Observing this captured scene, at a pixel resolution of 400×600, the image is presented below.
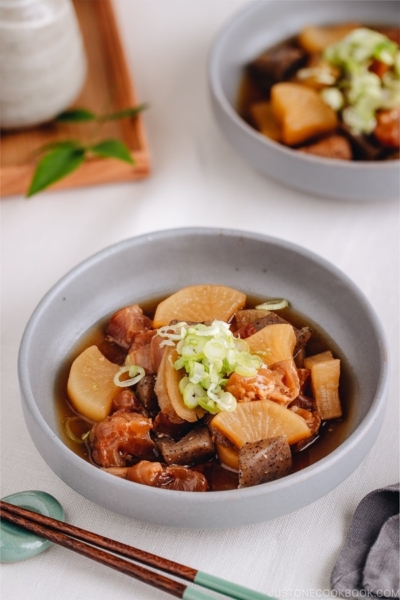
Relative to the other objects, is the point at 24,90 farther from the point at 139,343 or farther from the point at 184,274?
the point at 139,343

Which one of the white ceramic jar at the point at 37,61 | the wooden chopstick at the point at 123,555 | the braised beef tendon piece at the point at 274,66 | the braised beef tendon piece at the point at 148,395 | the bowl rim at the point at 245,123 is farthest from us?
the braised beef tendon piece at the point at 274,66

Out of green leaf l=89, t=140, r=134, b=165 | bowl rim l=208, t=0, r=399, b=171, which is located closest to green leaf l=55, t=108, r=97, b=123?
green leaf l=89, t=140, r=134, b=165

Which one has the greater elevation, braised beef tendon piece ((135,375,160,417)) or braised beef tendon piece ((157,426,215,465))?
braised beef tendon piece ((135,375,160,417))

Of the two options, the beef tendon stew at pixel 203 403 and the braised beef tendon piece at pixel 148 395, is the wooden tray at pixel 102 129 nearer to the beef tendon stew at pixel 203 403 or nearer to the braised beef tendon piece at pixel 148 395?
the beef tendon stew at pixel 203 403

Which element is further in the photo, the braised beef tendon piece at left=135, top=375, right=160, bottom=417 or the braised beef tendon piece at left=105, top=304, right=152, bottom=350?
the braised beef tendon piece at left=105, top=304, right=152, bottom=350

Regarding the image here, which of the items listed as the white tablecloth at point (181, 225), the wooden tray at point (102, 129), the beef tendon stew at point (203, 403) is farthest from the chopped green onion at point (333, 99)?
the beef tendon stew at point (203, 403)

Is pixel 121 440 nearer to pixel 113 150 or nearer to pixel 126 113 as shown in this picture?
pixel 113 150

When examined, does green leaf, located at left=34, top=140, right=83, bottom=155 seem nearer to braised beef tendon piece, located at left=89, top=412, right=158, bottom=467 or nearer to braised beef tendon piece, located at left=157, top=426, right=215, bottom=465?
braised beef tendon piece, located at left=89, top=412, right=158, bottom=467
